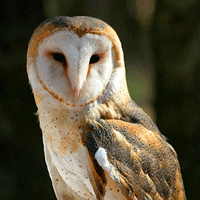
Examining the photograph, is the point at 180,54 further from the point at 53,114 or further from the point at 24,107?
the point at 53,114

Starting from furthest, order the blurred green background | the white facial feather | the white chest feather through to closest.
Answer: the blurred green background < the white chest feather < the white facial feather

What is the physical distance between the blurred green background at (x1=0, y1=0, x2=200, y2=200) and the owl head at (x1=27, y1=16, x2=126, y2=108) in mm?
1345

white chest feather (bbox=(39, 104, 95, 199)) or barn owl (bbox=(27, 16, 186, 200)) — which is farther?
white chest feather (bbox=(39, 104, 95, 199))

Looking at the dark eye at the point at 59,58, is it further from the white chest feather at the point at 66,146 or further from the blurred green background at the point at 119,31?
the blurred green background at the point at 119,31

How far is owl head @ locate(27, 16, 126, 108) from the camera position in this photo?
135cm

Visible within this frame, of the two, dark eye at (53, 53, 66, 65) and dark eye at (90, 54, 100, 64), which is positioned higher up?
dark eye at (53, 53, 66, 65)

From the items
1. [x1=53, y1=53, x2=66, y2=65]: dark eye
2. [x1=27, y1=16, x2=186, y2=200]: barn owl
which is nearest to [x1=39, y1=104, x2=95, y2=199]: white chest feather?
[x1=27, y1=16, x2=186, y2=200]: barn owl

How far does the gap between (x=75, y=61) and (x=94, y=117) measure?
0.26 m

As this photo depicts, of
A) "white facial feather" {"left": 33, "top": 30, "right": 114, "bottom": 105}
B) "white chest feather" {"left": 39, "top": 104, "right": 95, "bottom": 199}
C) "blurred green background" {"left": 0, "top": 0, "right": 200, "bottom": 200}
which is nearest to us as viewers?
"white facial feather" {"left": 33, "top": 30, "right": 114, "bottom": 105}

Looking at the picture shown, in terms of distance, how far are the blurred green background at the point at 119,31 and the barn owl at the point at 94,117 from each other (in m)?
1.26

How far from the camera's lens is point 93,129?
1453mm

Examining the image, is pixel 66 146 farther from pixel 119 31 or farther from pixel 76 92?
pixel 119 31

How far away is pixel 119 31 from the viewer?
341cm

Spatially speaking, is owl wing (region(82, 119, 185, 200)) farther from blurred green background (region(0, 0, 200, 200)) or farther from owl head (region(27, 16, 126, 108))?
blurred green background (region(0, 0, 200, 200))
